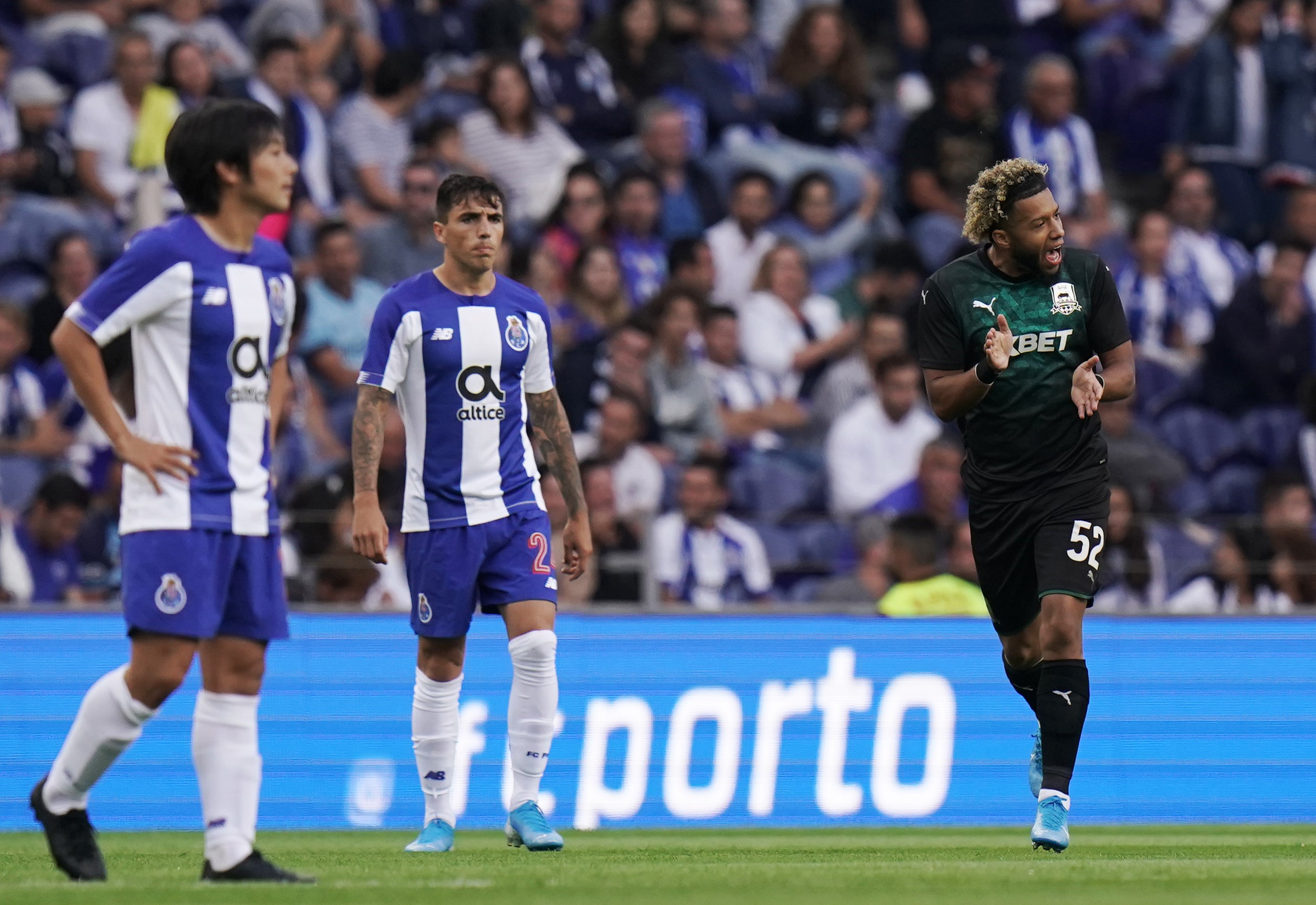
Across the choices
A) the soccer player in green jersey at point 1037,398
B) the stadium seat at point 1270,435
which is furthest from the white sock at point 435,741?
the stadium seat at point 1270,435

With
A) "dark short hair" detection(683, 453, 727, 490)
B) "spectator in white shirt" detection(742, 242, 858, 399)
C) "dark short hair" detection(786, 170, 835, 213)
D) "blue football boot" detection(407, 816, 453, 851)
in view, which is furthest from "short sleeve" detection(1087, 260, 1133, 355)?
"dark short hair" detection(786, 170, 835, 213)

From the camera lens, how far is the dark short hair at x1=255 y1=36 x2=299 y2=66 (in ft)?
48.6

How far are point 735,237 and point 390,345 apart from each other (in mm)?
8237

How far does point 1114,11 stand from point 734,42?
11.9ft

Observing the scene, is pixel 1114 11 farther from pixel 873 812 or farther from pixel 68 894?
pixel 68 894

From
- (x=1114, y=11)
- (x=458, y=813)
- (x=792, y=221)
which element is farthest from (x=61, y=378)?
(x=1114, y=11)

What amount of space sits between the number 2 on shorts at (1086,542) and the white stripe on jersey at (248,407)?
130 inches

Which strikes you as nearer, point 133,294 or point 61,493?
point 133,294

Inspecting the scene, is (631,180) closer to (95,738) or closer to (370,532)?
(370,532)

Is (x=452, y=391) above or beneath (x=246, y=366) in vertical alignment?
beneath

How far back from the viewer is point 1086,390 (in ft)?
24.7

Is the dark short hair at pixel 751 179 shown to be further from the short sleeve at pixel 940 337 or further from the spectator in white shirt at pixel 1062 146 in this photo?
the short sleeve at pixel 940 337

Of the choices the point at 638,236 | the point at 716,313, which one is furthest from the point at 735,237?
the point at 716,313

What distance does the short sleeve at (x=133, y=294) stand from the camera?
18.6 ft
